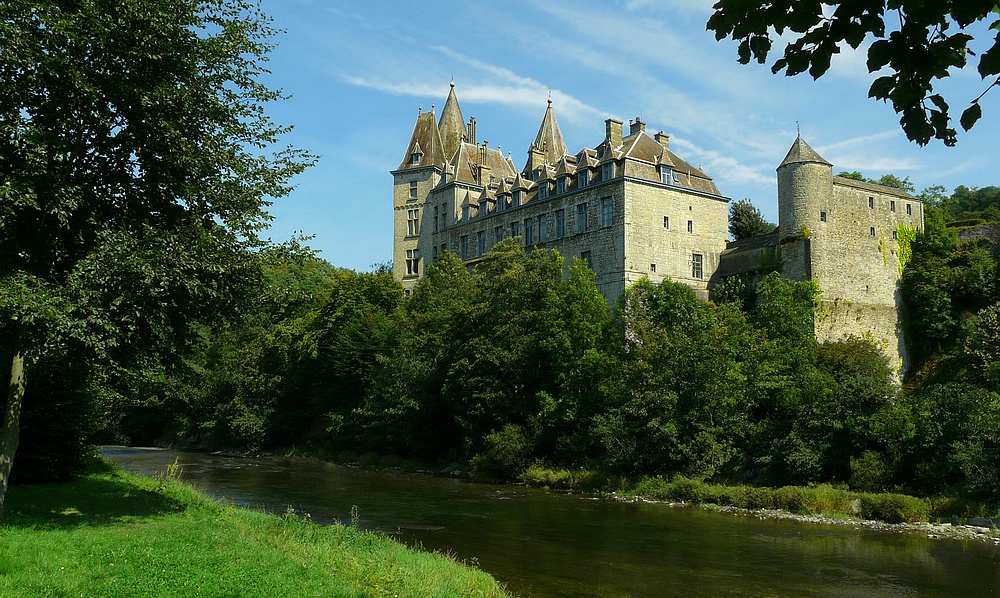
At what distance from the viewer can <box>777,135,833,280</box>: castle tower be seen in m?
42.0

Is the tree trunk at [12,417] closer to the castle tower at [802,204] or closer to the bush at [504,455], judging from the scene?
the bush at [504,455]

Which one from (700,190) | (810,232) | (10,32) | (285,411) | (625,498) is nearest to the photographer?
(10,32)

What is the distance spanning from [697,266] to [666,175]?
19.2ft

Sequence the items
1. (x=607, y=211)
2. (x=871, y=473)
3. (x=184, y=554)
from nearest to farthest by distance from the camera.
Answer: (x=184, y=554) → (x=871, y=473) → (x=607, y=211)

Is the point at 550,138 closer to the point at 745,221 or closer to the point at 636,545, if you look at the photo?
the point at 745,221

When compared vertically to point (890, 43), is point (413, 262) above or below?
above

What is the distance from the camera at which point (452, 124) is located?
70.5m

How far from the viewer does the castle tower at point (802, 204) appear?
4203 centimetres

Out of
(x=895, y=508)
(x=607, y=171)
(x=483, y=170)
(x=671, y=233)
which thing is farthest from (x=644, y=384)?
(x=483, y=170)

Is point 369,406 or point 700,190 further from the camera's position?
point 700,190

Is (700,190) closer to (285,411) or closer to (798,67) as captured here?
(285,411)

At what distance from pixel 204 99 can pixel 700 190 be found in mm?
40752

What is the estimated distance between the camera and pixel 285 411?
53.9 m

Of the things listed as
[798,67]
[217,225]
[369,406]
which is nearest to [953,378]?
[369,406]
